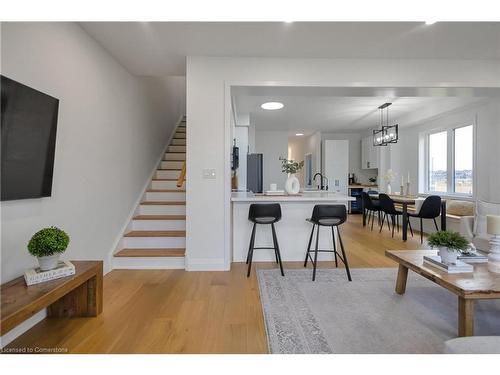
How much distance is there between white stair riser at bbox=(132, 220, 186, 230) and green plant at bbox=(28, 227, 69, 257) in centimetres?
194

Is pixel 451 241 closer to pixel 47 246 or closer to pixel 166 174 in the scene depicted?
pixel 47 246

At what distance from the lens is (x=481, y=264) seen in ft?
7.39

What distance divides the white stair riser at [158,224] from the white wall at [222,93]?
25.1 inches

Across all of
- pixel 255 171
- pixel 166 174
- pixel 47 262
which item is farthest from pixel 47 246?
pixel 255 171

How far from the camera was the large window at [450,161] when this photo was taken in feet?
16.6

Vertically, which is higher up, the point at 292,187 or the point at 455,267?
the point at 292,187

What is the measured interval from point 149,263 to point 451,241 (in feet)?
10.0

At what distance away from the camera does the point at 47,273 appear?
184 centimetres

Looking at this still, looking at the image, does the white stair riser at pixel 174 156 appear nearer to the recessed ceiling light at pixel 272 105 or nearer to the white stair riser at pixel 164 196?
the white stair riser at pixel 164 196

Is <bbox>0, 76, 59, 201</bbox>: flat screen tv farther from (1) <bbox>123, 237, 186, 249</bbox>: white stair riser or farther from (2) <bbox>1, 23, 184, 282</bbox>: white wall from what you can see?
(1) <bbox>123, 237, 186, 249</bbox>: white stair riser

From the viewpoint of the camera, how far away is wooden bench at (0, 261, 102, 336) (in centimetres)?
144

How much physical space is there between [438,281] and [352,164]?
7178 millimetres

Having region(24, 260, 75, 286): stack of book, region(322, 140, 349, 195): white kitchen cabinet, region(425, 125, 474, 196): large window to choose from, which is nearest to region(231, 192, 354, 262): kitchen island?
region(24, 260, 75, 286): stack of book
